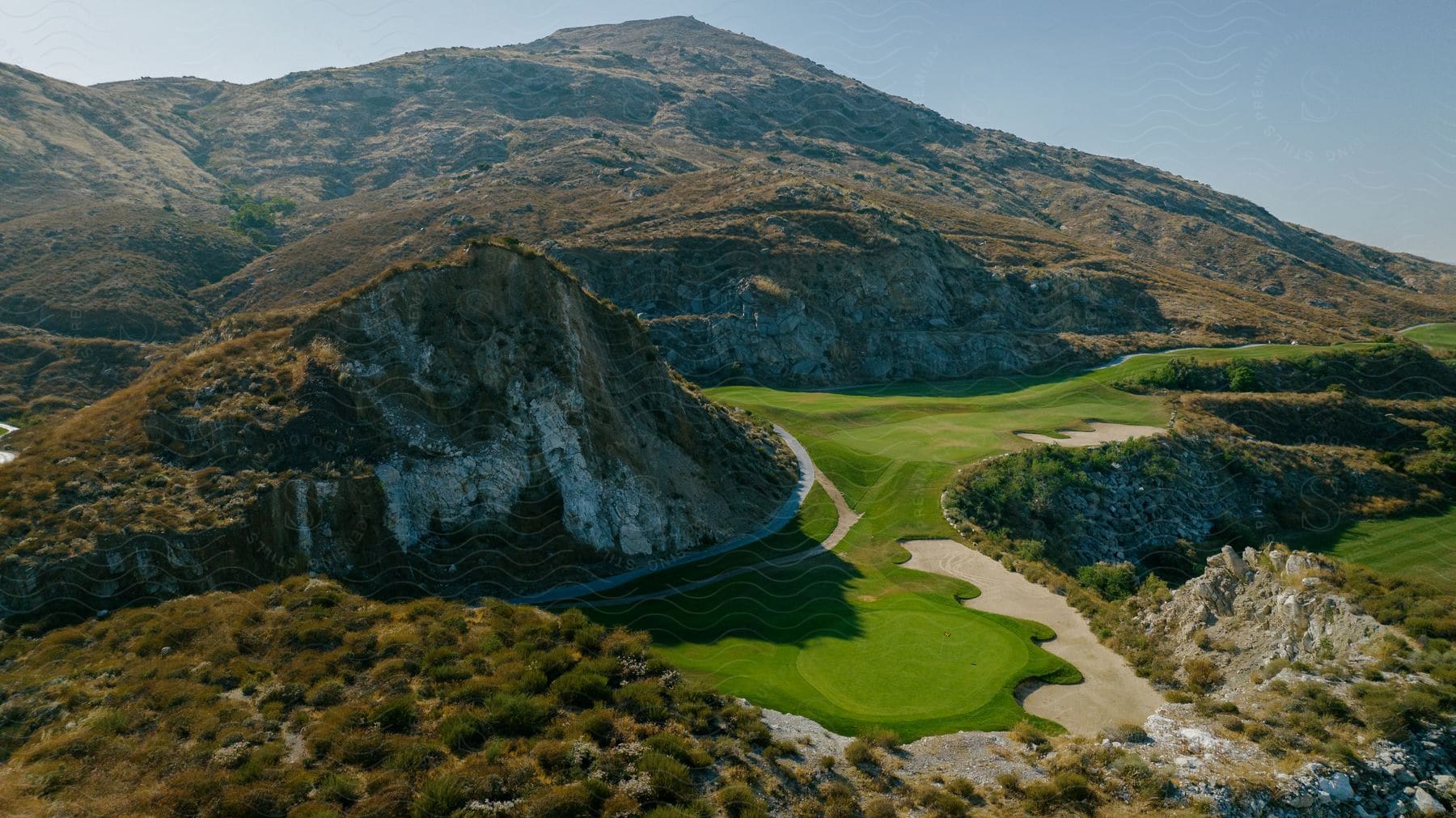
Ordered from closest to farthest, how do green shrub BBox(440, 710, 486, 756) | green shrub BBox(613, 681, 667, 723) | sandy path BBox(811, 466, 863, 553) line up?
green shrub BBox(440, 710, 486, 756), green shrub BBox(613, 681, 667, 723), sandy path BBox(811, 466, 863, 553)

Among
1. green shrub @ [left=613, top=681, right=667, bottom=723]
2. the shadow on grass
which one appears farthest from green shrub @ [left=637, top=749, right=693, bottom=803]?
the shadow on grass

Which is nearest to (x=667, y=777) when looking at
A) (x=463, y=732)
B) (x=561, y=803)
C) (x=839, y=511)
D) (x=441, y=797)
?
(x=561, y=803)

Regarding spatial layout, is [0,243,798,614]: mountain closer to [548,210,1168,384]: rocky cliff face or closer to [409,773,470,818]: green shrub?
[409,773,470,818]: green shrub

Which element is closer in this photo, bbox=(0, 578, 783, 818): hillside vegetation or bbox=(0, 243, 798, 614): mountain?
bbox=(0, 578, 783, 818): hillside vegetation

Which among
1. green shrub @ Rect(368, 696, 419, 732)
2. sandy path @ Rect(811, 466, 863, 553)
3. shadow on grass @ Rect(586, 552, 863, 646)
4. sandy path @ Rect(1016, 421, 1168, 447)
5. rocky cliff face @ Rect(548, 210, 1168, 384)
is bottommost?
shadow on grass @ Rect(586, 552, 863, 646)

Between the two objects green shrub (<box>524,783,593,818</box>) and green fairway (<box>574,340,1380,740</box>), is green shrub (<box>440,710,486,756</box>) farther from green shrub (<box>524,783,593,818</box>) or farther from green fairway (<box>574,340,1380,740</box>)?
green fairway (<box>574,340,1380,740</box>)

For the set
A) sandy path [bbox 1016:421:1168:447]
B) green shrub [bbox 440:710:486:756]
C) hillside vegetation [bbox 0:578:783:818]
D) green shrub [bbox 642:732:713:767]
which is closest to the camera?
hillside vegetation [bbox 0:578:783:818]

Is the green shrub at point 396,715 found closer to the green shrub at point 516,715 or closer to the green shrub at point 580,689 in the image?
the green shrub at point 516,715

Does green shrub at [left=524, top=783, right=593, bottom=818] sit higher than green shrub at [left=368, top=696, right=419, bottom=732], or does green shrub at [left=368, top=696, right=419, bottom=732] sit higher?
green shrub at [left=524, top=783, right=593, bottom=818]
